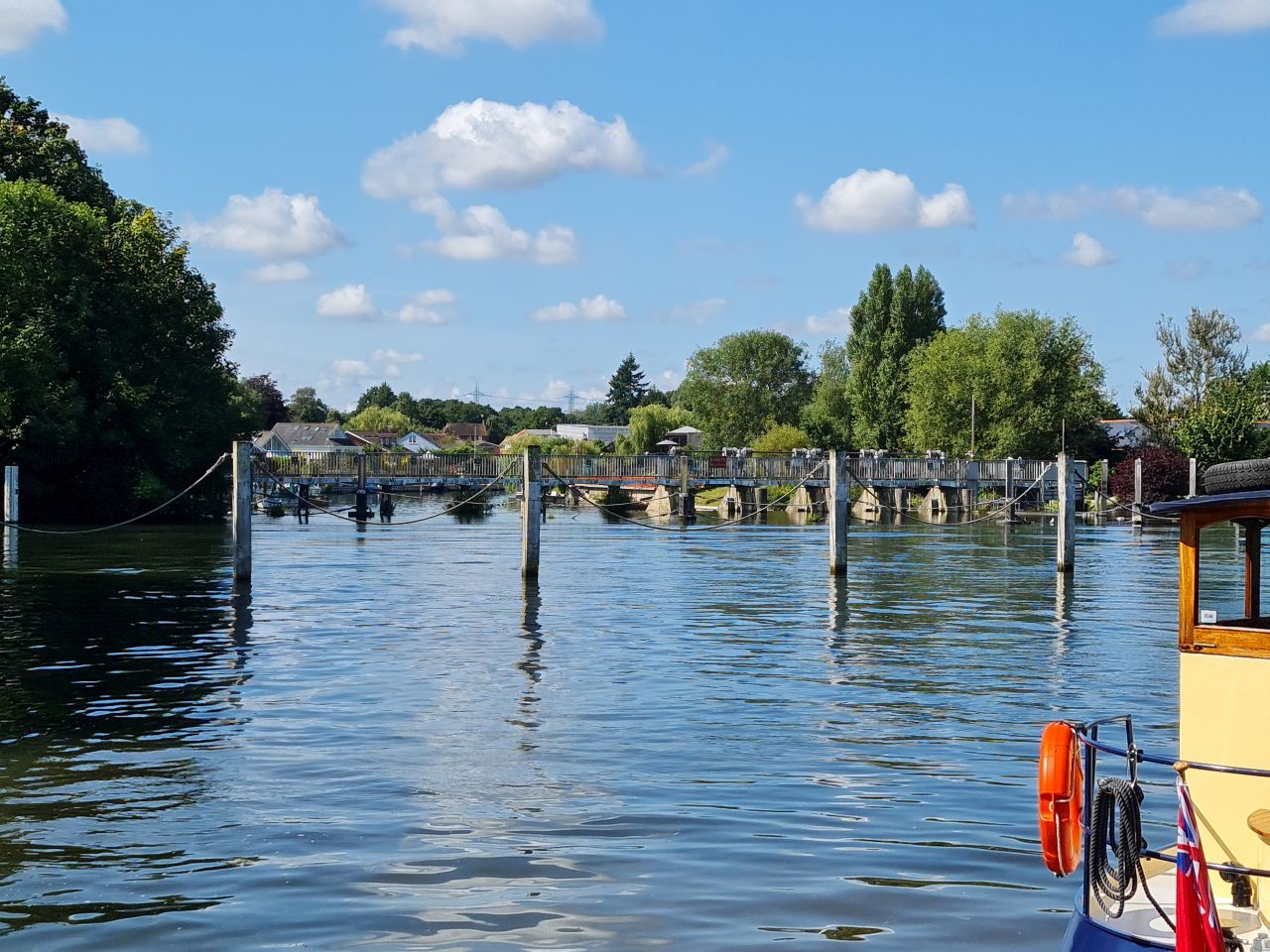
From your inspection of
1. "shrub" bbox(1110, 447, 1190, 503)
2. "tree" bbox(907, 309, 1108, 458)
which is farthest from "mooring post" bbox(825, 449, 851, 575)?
"tree" bbox(907, 309, 1108, 458)

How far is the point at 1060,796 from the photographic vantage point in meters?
7.82

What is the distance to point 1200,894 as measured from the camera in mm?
7008

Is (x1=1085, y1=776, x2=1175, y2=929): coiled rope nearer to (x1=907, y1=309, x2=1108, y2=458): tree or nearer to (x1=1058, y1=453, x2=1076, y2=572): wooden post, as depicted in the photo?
(x1=1058, y1=453, x2=1076, y2=572): wooden post

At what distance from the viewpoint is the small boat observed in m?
7.38

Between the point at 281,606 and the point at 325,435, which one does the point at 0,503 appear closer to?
the point at 281,606

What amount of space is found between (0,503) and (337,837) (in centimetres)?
5397

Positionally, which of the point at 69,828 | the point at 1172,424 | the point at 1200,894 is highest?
the point at 1172,424

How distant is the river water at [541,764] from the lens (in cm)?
919

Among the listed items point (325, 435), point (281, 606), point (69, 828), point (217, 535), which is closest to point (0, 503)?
point (217, 535)

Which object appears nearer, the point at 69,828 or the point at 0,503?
the point at 69,828

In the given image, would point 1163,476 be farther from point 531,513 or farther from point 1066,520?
point 531,513

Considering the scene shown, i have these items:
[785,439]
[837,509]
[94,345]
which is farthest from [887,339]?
[837,509]

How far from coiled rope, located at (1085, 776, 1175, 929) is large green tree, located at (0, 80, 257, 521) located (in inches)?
2005

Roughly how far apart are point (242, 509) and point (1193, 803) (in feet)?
84.2
